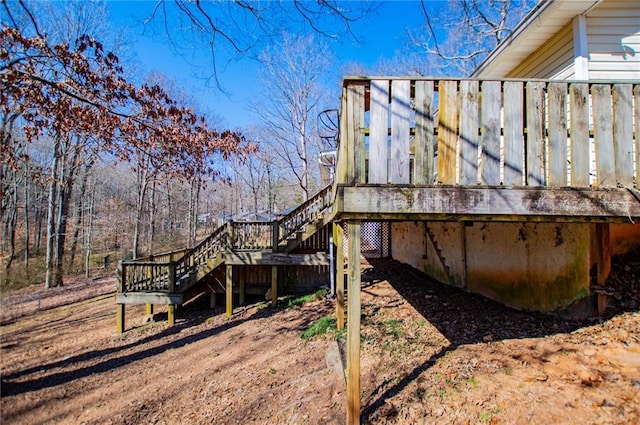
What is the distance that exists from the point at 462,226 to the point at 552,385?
427 cm

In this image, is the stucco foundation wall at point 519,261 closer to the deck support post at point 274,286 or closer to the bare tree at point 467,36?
the deck support post at point 274,286

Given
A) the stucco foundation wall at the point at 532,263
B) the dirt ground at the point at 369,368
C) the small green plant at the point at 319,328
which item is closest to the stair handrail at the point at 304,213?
the dirt ground at the point at 369,368

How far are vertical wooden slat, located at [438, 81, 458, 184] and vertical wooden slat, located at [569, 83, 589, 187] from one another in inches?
47.1

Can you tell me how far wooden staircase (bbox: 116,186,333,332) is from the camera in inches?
354

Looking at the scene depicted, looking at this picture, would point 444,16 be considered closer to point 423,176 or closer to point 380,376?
point 423,176

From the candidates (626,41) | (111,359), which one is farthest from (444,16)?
(111,359)

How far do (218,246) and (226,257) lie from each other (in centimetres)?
73

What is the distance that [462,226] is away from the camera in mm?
7176

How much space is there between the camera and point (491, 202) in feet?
9.91

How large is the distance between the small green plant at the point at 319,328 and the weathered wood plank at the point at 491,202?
13.8 feet

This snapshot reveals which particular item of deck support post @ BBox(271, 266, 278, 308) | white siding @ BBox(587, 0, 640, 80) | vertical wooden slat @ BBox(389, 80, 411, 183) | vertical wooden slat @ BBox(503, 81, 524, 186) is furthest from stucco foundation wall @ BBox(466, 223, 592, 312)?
deck support post @ BBox(271, 266, 278, 308)

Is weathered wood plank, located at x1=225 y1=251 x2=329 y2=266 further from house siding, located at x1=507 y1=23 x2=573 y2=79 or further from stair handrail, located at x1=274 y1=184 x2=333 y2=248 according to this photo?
house siding, located at x1=507 y1=23 x2=573 y2=79

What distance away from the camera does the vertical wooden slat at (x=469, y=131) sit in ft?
10.1

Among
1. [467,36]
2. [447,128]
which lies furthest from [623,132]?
[467,36]
